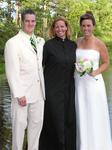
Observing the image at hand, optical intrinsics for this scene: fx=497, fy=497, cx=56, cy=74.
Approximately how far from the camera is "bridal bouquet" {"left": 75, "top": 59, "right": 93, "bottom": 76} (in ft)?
21.4

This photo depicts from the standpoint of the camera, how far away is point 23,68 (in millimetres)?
6086

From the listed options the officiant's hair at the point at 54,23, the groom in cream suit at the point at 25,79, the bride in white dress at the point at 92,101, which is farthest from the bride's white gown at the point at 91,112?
the groom in cream suit at the point at 25,79

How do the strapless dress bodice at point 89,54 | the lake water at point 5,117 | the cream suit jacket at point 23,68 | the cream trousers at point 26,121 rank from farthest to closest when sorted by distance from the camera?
1. the lake water at point 5,117
2. the strapless dress bodice at point 89,54
3. the cream trousers at point 26,121
4. the cream suit jacket at point 23,68

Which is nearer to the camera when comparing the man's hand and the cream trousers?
the man's hand

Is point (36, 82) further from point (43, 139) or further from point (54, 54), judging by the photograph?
point (43, 139)

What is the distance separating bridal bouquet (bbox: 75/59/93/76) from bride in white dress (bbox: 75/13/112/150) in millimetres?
146

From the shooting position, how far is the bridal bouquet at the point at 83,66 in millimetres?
6510

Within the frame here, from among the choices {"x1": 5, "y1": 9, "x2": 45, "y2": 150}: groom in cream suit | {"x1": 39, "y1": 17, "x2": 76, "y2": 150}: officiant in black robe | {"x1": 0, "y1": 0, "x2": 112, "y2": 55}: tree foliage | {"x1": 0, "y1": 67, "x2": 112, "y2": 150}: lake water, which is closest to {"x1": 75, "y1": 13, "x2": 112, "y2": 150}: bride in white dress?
{"x1": 39, "y1": 17, "x2": 76, "y2": 150}: officiant in black robe

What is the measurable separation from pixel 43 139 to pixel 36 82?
3.31 feet

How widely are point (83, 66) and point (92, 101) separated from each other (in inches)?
25.4

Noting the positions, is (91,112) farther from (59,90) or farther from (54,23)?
(54,23)

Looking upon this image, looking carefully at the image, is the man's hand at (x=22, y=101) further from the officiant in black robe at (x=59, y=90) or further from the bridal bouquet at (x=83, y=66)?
the bridal bouquet at (x=83, y=66)

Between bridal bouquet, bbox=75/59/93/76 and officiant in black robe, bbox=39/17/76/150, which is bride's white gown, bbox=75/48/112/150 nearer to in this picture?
officiant in black robe, bbox=39/17/76/150

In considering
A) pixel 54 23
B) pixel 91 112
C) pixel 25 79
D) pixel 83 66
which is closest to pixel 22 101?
pixel 25 79
